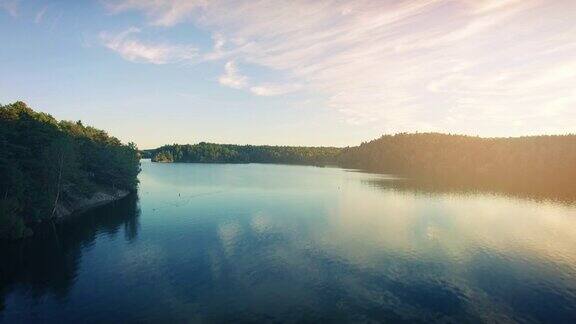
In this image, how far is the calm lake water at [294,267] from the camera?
47.8 meters

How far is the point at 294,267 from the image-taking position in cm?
6394

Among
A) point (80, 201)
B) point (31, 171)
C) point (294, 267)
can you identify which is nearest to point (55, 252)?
point (31, 171)

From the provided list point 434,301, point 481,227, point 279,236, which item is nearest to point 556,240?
point 481,227

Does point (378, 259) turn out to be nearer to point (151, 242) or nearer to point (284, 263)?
point (284, 263)

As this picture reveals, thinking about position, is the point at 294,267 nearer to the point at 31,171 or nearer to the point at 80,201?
the point at 31,171

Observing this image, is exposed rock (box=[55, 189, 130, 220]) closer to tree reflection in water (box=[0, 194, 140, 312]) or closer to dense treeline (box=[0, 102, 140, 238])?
dense treeline (box=[0, 102, 140, 238])

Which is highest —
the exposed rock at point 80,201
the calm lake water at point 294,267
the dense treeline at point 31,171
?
the dense treeline at point 31,171

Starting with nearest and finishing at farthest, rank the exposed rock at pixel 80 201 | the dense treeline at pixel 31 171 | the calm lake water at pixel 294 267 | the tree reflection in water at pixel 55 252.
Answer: the calm lake water at pixel 294 267
the tree reflection in water at pixel 55 252
the dense treeline at pixel 31 171
the exposed rock at pixel 80 201

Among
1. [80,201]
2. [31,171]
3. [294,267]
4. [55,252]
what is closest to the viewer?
[294,267]

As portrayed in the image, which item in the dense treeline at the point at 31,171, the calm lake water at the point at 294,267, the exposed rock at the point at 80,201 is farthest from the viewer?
the exposed rock at the point at 80,201

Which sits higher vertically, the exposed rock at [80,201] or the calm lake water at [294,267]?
the exposed rock at [80,201]

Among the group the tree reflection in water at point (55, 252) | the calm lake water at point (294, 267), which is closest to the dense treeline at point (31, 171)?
the tree reflection in water at point (55, 252)

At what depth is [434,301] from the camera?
51.0 meters

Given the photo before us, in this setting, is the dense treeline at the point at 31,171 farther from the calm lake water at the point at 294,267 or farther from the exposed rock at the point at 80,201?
the calm lake water at the point at 294,267
